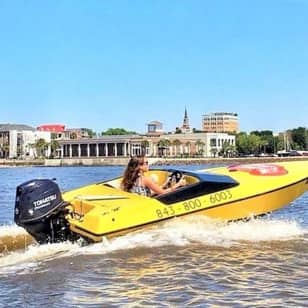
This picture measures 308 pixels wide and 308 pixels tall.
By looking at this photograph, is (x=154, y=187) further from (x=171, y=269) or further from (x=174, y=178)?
(x=171, y=269)

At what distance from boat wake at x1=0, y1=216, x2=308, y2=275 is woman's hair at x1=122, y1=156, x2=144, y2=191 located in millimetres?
1197

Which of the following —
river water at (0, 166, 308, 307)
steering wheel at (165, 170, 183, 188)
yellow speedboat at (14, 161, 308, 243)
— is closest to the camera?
river water at (0, 166, 308, 307)

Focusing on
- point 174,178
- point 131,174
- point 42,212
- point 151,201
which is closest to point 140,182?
point 131,174

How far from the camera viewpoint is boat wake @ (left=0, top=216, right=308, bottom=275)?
10523 millimetres

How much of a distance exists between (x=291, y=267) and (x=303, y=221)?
735 cm

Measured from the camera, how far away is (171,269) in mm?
9672

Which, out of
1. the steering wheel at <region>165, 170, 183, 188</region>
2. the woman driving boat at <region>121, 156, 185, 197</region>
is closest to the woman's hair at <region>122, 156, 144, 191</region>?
the woman driving boat at <region>121, 156, 185, 197</region>

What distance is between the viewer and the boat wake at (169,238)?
34.5 ft

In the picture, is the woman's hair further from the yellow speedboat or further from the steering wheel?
the steering wheel

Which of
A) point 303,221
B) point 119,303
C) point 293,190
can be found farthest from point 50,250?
point 303,221

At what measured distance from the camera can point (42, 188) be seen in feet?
35.5

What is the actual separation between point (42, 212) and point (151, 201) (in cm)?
211

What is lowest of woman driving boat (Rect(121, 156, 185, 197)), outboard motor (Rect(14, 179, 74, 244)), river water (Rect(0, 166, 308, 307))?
river water (Rect(0, 166, 308, 307))

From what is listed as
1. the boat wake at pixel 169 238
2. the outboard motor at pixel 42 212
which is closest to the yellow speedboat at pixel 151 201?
the outboard motor at pixel 42 212
